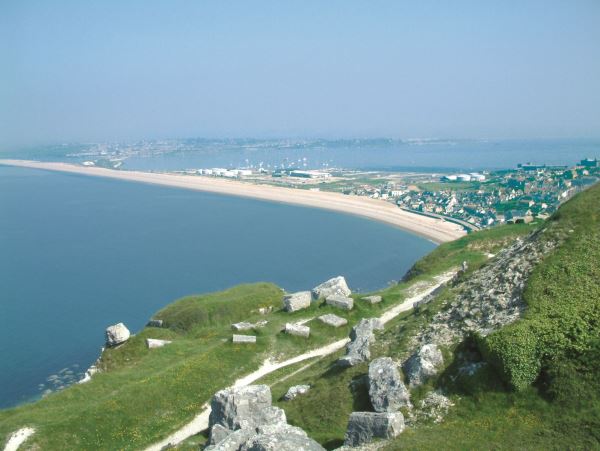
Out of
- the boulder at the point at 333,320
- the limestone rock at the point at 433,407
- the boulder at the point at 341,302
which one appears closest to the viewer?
the limestone rock at the point at 433,407

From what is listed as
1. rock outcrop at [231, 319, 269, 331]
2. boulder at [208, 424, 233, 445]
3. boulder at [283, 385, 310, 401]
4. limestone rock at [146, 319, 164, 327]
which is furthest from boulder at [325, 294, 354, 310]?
boulder at [208, 424, 233, 445]

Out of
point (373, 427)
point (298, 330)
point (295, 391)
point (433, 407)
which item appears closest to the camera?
point (373, 427)

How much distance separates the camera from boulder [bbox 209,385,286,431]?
22875 millimetres

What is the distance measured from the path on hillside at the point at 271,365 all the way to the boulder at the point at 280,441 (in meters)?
10.1

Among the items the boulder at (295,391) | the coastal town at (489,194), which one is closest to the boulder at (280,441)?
the boulder at (295,391)

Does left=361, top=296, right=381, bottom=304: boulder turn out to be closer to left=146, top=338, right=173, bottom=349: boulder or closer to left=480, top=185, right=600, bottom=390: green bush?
left=146, top=338, right=173, bottom=349: boulder

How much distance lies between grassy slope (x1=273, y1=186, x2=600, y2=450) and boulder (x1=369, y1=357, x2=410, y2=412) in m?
0.74

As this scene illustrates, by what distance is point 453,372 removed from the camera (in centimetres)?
2180

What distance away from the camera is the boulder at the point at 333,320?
1564 inches

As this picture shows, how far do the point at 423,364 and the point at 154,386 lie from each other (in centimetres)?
1710

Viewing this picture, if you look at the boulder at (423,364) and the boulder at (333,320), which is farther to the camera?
the boulder at (333,320)

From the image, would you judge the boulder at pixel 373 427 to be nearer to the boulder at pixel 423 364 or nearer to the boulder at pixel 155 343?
the boulder at pixel 423 364

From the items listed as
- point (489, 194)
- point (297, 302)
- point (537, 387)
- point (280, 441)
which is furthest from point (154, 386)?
point (489, 194)

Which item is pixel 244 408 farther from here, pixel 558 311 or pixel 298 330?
pixel 298 330
